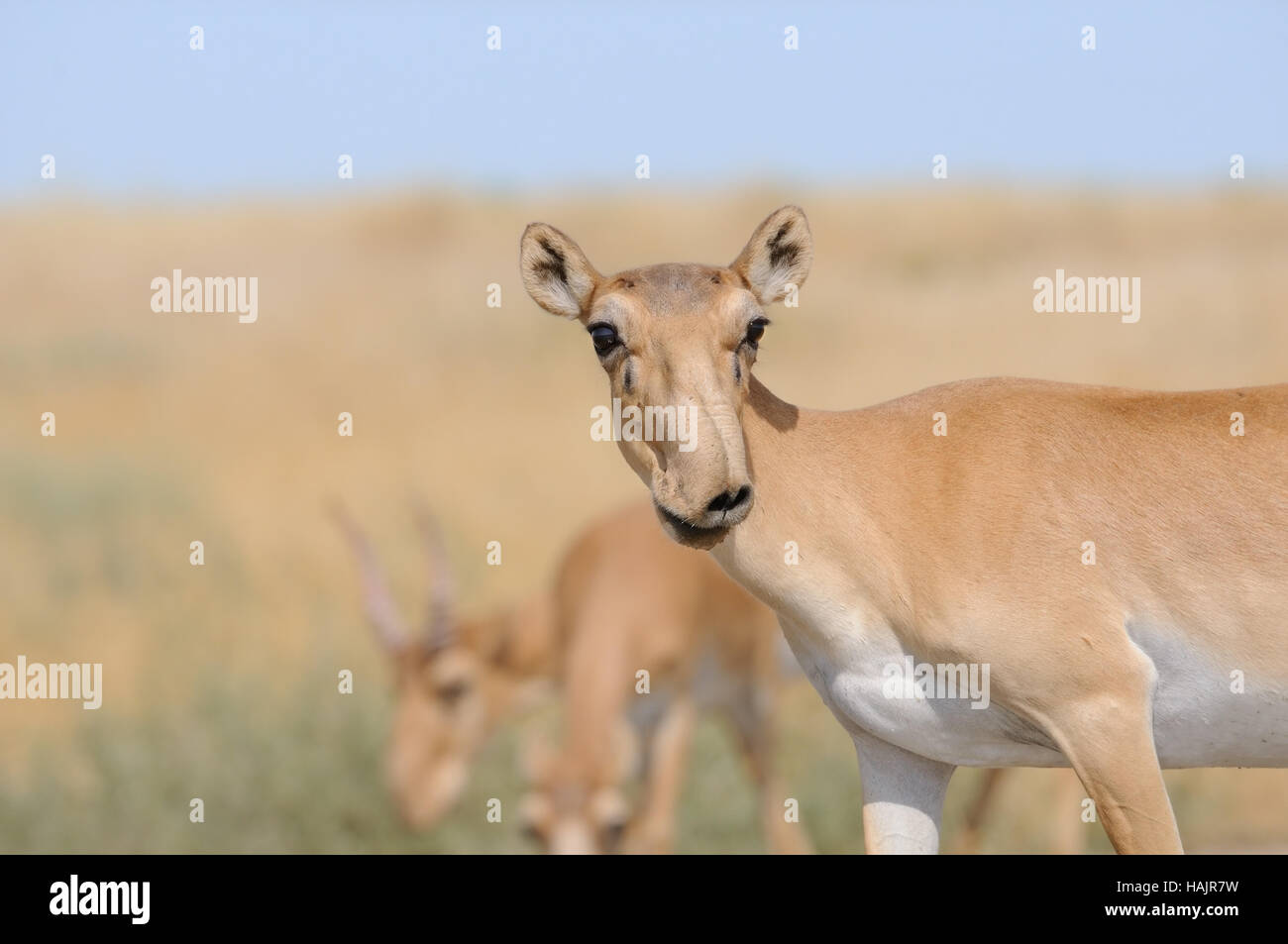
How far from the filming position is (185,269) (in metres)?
42.1

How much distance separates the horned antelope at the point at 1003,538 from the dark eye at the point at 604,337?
0.02 metres

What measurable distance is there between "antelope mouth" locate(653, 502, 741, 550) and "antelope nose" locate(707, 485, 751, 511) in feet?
0.20

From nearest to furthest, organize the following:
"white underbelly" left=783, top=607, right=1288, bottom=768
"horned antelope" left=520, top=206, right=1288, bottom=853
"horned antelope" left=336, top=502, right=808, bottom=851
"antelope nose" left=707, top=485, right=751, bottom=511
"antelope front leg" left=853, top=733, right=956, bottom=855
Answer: "antelope nose" left=707, top=485, right=751, bottom=511
"horned antelope" left=520, top=206, right=1288, bottom=853
"white underbelly" left=783, top=607, right=1288, bottom=768
"antelope front leg" left=853, top=733, right=956, bottom=855
"horned antelope" left=336, top=502, right=808, bottom=851

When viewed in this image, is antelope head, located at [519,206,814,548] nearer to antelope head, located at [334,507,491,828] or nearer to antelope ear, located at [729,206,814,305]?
antelope ear, located at [729,206,814,305]

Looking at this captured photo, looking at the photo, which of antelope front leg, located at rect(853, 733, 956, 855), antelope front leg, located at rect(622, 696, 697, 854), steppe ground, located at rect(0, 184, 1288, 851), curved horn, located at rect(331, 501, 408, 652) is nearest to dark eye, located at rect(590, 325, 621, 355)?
antelope front leg, located at rect(853, 733, 956, 855)

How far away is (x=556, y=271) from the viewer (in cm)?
708

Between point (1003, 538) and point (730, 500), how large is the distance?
114cm

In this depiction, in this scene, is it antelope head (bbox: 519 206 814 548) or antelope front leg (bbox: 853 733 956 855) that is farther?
antelope front leg (bbox: 853 733 956 855)

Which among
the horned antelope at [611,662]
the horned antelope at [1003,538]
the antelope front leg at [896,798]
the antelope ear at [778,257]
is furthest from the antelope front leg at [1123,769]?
the horned antelope at [611,662]

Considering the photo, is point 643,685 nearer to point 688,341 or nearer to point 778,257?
point 778,257

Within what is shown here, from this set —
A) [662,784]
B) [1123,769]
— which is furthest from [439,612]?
[1123,769]

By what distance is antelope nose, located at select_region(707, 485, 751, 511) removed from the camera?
5.98 meters
